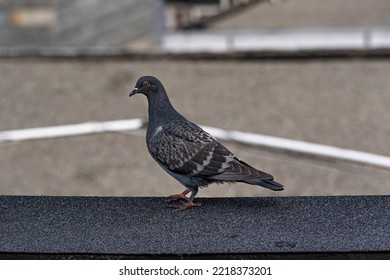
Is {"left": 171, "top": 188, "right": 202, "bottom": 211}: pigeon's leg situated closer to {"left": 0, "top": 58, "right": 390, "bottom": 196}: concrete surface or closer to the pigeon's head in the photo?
the pigeon's head

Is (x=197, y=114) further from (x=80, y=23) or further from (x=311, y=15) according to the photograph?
(x=311, y=15)

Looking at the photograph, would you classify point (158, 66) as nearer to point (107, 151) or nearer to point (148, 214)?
point (107, 151)

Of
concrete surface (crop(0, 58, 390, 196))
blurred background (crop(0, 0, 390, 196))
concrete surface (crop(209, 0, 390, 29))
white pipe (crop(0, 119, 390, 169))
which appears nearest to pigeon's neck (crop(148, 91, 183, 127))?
concrete surface (crop(0, 58, 390, 196))

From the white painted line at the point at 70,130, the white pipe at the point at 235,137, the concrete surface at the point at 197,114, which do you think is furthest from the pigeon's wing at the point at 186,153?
the white painted line at the point at 70,130

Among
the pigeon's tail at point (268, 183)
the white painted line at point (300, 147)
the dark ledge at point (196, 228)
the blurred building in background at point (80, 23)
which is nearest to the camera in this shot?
the dark ledge at point (196, 228)

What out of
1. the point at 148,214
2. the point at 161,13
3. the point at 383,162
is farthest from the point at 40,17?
the point at 148,214

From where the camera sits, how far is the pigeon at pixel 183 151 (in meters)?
4.27

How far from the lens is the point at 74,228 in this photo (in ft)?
13.2

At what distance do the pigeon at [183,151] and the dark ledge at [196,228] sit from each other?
6.2 inches

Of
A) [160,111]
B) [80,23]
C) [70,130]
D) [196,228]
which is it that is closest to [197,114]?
[70,130]

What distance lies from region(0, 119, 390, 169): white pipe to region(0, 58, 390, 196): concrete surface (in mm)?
98

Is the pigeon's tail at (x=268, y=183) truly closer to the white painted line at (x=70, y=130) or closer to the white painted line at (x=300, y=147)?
the white painted line at (x=300, y=147)

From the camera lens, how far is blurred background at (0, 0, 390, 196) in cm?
933

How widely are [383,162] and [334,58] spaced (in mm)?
4845
